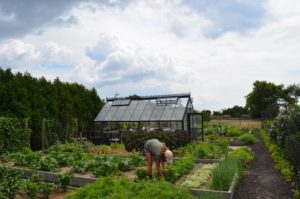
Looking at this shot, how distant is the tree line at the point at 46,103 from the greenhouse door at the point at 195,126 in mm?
6911

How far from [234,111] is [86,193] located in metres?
41.3

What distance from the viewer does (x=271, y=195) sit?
769 centimetres

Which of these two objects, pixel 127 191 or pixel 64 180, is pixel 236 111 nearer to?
pixel 64 180

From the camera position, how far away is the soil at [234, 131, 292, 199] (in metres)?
7.67

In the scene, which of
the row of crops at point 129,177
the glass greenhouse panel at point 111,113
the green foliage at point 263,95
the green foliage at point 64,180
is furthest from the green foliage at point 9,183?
the green foliage at point 263,95

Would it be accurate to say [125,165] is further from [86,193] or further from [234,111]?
[234,111]

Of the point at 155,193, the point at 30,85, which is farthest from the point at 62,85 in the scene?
the point at 155,193

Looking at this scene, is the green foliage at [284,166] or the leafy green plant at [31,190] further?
the green foliage at [284,166]

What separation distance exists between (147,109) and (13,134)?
743 centimetres

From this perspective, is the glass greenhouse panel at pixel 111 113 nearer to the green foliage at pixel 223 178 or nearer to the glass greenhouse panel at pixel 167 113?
the glass greenhouse panel at pixel 167 113

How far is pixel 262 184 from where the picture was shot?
880 centimetres

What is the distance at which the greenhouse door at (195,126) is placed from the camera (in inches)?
696

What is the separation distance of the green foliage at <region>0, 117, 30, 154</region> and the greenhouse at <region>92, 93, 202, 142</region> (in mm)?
5339

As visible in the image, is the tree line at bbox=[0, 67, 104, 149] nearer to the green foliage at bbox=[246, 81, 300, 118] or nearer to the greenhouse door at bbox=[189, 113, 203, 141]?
the greenhouse door at bbox=[189, 113, 203, 141]
